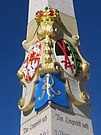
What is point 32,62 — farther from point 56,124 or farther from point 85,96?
point 56,124

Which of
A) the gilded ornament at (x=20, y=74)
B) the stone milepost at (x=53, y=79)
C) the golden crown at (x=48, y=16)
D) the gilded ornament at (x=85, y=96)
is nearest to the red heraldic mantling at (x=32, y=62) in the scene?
the stone milepost at (x=53, y=79)

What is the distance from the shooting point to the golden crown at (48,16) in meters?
12.1

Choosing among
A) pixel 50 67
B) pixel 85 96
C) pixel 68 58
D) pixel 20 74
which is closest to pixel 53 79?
pixel 50 67

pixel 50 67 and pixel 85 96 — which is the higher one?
pixel 50 67

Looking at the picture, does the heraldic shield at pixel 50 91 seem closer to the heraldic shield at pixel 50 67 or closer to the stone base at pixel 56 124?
the heraldic shield at pixel 50 67

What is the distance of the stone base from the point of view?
996 cm

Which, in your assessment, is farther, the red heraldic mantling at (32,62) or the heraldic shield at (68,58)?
the red heraldic mantling at (32,62)

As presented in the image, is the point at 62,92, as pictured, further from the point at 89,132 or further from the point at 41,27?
the point at 41,27

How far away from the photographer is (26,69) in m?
12.0

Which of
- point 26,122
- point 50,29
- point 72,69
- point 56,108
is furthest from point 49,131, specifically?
point 50,29

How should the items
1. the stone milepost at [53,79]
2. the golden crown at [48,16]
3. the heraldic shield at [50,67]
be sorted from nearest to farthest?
the stone milepost at [53,79], the heraldic shield at [50,67], the golden crown at [48,16]

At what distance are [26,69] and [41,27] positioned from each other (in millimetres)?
1592

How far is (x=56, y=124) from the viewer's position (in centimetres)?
1003

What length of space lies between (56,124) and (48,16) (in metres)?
4.13
